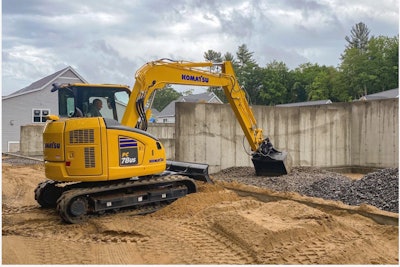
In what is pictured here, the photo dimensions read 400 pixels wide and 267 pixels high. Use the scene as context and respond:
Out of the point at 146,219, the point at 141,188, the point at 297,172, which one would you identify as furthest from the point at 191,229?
the point at 297,172

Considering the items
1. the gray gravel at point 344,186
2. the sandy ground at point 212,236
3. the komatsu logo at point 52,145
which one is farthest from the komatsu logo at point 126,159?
the gray gravel at point 344,186

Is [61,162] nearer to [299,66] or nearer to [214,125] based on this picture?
[214,125]

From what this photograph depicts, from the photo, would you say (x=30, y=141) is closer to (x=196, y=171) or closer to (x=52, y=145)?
(x=196, y=171)

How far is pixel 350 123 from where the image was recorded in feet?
49.8

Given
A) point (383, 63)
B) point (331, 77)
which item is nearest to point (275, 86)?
point (331, 77)

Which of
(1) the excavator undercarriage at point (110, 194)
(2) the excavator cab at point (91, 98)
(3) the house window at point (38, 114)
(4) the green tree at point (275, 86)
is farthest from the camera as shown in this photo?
(4) the green tree at point (275, 86)

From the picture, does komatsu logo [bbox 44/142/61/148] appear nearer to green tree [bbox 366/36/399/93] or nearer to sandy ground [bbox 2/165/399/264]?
sandy ground [bbox 2/165/399/264]

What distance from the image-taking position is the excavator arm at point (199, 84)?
7773 millimetres

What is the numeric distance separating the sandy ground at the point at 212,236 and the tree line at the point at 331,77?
148 feet

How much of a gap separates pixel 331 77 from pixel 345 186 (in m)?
48.4

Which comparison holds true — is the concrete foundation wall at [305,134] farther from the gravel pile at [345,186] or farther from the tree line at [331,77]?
the tree line at [331,77]

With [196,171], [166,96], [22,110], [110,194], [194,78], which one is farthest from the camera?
[166,96]

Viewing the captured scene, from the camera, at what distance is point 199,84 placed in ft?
30.6

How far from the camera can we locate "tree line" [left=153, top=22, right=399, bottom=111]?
4931 cm
